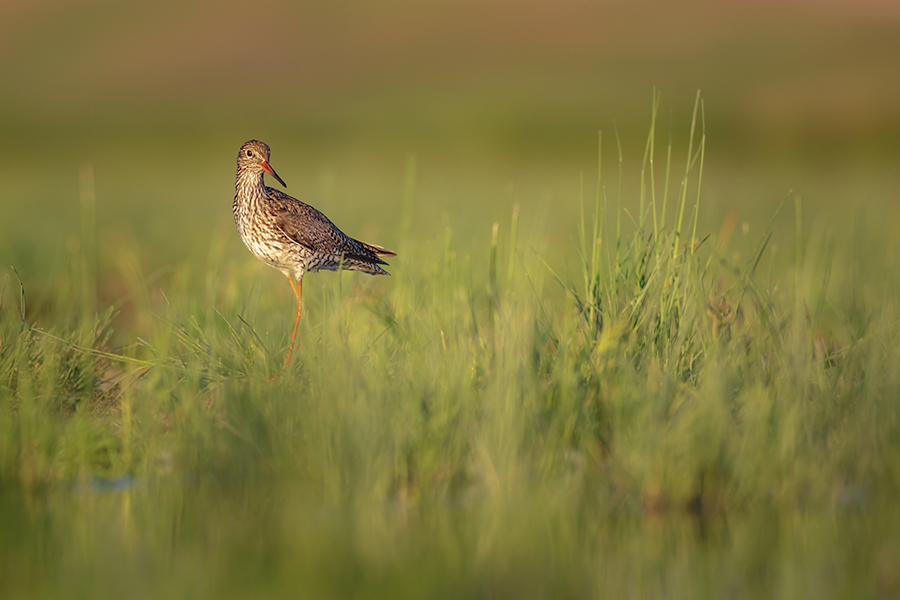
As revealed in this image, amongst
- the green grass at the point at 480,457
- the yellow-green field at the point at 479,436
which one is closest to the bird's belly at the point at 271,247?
the yellow-green field at the point at 479,436

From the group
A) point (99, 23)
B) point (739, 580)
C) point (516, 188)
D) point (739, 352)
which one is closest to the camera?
point (739, 580)

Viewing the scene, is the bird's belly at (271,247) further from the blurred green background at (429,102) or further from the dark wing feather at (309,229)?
the blurred green background at (429,102)

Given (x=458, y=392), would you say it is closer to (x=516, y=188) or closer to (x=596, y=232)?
(x=596, y=232)

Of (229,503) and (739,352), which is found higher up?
(739,352)

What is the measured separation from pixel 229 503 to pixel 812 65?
160 feet

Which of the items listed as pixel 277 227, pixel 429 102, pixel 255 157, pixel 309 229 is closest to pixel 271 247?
pixel 277 227

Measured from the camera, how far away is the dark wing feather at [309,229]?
691 cm

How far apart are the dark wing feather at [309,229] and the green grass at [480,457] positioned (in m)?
1.35

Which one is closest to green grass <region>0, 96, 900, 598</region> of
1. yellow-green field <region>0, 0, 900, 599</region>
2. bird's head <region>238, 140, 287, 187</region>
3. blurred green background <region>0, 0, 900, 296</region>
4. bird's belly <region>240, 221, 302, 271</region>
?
yellow-green field <region>0, 0, 900, 599</region>

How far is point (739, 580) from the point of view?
11.7 ft

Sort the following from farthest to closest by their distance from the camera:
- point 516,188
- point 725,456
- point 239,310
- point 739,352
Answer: point 516,188, point 239,310, point 739,352, point 725,456

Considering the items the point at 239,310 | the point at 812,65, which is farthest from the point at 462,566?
the point at 812,65

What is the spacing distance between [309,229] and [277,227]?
23cm

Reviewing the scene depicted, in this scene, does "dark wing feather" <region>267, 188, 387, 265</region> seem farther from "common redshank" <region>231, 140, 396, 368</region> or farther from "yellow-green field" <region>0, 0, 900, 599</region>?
"yellow-green field" <region>0, 0, 900, 599</region>
